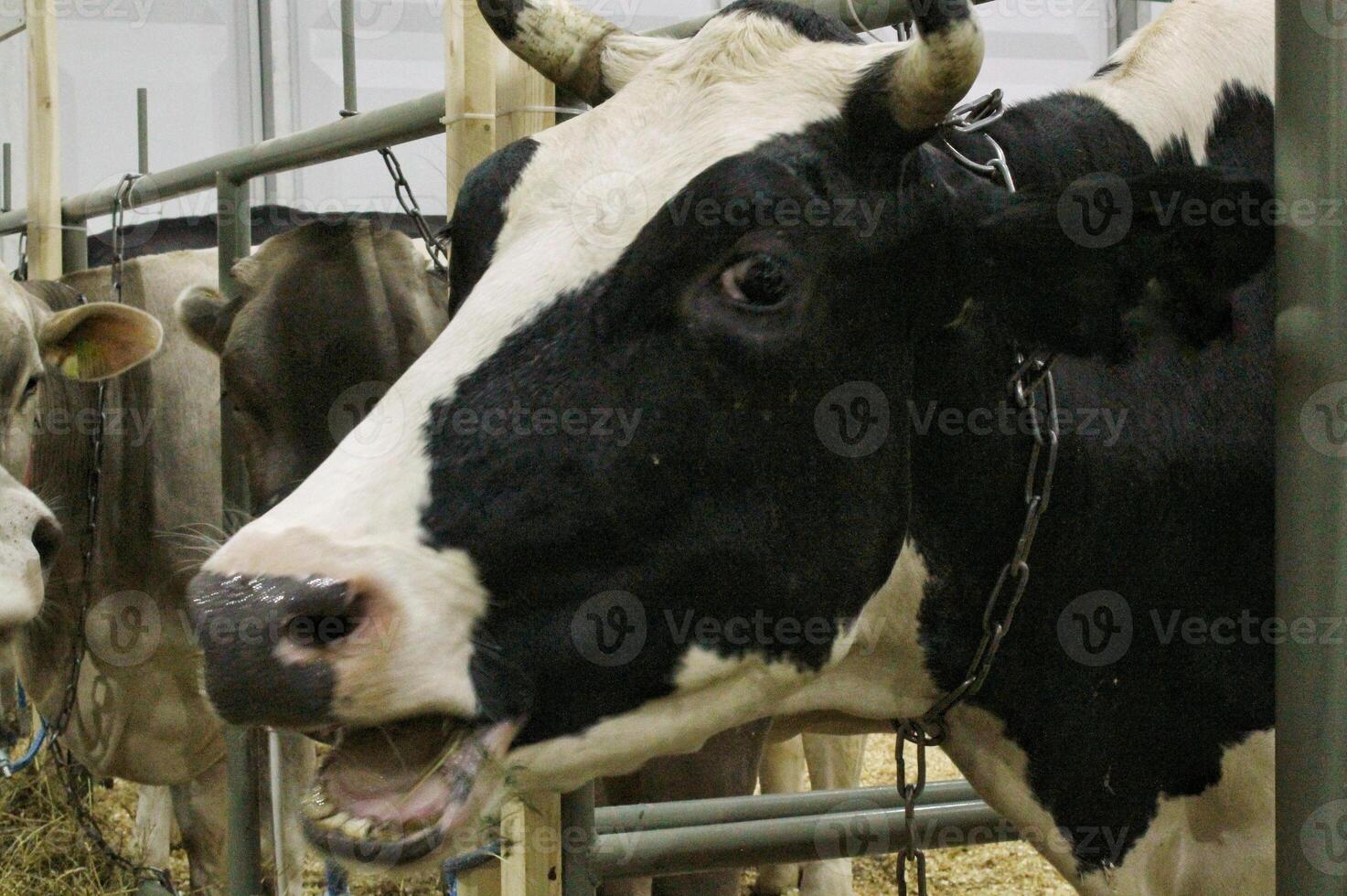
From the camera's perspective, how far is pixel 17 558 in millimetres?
2850

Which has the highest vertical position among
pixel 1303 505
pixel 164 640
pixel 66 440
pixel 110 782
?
pixel 1303 505

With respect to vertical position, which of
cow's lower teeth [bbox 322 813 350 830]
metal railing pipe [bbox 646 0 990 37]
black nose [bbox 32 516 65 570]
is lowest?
black nose [bbox 32 516 65 570]

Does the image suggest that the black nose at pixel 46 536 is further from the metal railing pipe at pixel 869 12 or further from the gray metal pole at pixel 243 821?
the metal railing pipe at pixel 869 12

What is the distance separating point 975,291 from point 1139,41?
628 millimetres

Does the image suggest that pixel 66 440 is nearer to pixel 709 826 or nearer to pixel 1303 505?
pixel 709 826

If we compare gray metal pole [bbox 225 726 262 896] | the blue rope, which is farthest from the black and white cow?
the blue rope

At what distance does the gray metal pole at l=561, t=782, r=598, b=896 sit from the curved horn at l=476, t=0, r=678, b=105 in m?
1.04

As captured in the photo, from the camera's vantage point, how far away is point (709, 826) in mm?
2082

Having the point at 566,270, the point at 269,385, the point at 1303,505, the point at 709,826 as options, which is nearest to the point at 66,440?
the point at 269,385

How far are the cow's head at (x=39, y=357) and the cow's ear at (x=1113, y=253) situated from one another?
2.30 meters

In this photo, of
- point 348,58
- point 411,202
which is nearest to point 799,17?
point 411,202

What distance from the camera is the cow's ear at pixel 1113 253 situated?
137 centimetres

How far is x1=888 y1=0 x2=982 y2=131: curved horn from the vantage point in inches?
→ 53.5

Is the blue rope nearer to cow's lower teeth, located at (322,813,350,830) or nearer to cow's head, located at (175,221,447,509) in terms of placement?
cow's head, located at (175,221,447,509)
